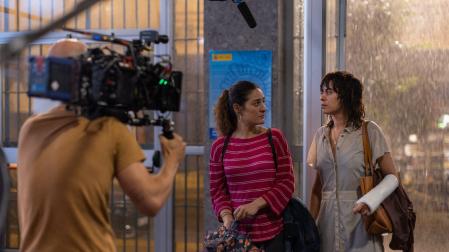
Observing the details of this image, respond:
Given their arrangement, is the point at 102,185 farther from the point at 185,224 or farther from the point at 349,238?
the point at 185,224

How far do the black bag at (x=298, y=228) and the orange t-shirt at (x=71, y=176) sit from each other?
1551 millimetres

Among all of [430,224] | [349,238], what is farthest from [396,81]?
[349,238]

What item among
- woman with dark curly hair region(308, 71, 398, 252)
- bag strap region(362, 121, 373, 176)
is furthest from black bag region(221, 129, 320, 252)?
bag strap region(362, 121, 373, 176)

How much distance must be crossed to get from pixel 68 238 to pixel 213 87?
2.70 meters

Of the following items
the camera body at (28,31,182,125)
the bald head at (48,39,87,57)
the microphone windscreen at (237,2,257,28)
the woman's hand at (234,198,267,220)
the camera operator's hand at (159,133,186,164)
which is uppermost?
the microphone windscreen at (237,2,257,28)

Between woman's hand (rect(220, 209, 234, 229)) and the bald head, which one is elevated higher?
the bald head

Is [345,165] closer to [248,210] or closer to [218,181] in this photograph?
[248,210]

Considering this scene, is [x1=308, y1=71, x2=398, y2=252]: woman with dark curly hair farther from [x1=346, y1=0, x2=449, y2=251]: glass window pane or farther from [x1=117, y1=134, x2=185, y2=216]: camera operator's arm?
[x1=117, y1=134, x2=185, y2=216]: camera operator's arm

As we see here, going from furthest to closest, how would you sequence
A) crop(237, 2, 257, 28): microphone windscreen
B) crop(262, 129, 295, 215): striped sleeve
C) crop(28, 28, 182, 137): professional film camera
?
crop(237, 2, 257, 28): microphone windscreen, crop(262, 129, 295, 215): striped sleeve, crop(28, 28, 182, 137): professional film camera

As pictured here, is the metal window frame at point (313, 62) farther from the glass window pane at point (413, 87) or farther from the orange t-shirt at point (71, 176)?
the orange t-shirt at point (71, 176)

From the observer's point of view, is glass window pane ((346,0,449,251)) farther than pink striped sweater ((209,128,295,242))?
Yes

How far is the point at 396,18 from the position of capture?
5105 millimetres

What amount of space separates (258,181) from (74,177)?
1.57m

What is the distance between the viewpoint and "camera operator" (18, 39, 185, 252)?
2.75 metres
